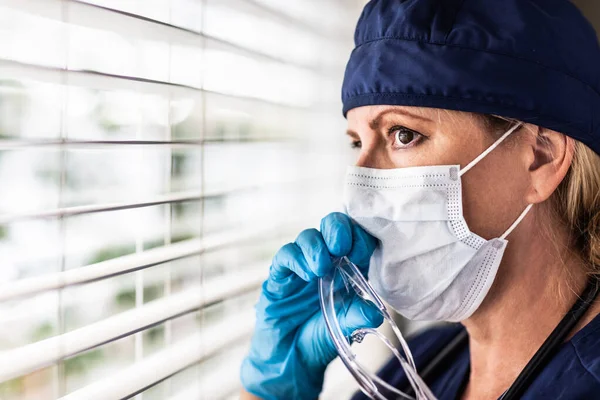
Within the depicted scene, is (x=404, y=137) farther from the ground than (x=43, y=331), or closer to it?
farther from the ground

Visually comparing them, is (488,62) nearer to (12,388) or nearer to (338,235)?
(338,235)

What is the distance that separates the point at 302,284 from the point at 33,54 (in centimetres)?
71

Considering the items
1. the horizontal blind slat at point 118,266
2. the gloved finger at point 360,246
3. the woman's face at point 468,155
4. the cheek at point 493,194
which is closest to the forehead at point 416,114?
the woman's face at point 468,155

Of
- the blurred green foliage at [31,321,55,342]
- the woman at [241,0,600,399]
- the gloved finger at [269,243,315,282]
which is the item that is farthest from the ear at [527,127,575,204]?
the blurred green foliage at [31,321,55,342]

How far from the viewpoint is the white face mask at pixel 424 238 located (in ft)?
3.28

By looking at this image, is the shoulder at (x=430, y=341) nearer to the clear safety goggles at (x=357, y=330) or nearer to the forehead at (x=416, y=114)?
the clear safety goggles at (x=357, y=330)

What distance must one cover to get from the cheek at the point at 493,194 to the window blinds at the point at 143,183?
48cm

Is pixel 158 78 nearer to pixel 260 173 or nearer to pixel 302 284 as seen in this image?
pixel 260 173

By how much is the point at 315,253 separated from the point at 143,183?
0.33 metres

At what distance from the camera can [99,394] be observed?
0.89 meters

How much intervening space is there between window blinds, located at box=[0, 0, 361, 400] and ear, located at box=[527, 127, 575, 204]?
0.58 metres

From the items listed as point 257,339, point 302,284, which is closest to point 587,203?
point 302,284

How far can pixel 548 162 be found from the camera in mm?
1057

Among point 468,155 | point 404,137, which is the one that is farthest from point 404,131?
point 468,155
